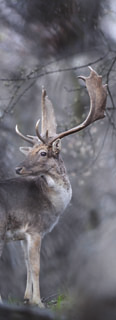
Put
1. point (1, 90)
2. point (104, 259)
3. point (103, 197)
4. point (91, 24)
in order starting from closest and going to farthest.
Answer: point (104, 259), point (91, 24), point (1, 90), point (103, 197)

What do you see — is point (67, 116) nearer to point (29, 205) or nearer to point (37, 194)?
point (37, 194)

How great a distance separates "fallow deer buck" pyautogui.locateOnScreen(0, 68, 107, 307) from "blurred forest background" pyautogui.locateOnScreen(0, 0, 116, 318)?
513mm

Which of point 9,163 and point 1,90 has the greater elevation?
point 1,90

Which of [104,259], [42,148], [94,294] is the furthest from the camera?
[42,148]

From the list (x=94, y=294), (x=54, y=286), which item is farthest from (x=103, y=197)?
(x=94, y=294)

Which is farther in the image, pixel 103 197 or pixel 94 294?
pixel 103 197

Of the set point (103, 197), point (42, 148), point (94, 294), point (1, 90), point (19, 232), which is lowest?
point (103, 197)

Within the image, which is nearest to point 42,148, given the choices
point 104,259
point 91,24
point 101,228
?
point 91,24

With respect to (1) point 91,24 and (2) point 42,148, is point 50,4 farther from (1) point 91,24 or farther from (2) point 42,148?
(2) point 42,148

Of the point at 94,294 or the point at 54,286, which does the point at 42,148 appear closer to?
the point at 54,286

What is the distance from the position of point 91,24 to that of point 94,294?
542 cm

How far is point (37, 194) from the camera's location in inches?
272

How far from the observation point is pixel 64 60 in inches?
353

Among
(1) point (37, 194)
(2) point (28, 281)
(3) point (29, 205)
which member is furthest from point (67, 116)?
(2) point (28, 281)
